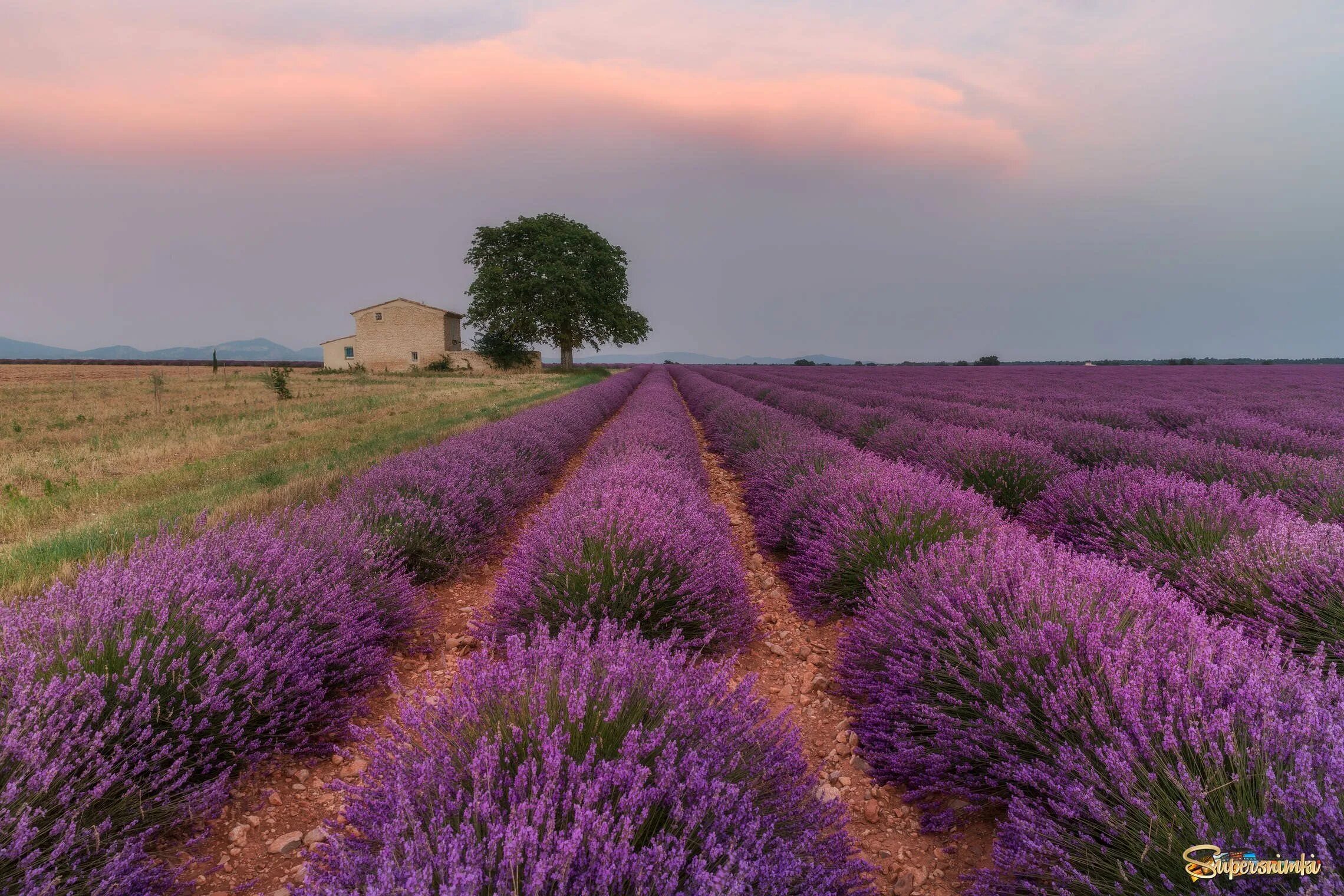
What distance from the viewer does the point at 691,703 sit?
5.61ft

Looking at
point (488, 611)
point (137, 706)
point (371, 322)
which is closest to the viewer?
point (137, 706)

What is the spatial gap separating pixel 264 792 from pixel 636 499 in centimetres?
223

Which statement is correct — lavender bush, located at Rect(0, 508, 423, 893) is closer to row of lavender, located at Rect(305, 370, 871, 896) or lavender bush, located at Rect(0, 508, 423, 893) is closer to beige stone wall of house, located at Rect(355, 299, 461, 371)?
row of lavender, located at Rect(305, 370, 871, 896)

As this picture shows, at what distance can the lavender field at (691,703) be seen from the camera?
1.28 metres

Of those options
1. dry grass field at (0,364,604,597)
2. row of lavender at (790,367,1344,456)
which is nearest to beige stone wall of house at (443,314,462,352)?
dry grass field at (0,364,604,597)

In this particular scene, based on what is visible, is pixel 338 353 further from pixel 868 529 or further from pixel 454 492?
pixel 868 529

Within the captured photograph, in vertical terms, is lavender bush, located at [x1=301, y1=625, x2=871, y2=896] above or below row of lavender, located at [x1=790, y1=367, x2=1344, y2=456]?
below

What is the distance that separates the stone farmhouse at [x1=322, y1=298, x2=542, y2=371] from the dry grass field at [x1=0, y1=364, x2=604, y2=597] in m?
16.9

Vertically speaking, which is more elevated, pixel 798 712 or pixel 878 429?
pixel 878 429

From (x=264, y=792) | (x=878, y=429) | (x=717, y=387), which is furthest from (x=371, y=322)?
(x=264, y=792)

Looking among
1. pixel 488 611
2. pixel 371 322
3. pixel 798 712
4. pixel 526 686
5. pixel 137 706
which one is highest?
pixel 371 322

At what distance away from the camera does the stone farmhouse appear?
40.1m

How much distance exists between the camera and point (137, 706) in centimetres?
183

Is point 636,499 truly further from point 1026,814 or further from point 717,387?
point 717,387
